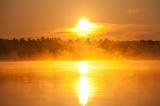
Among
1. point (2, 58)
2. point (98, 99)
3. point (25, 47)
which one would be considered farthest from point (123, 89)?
point (2, 58)

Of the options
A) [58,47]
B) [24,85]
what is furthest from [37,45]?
[24,85]

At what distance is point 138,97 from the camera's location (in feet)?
63.1

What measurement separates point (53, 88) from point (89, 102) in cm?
536

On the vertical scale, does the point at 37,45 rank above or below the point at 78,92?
above

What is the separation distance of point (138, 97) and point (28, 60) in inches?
1955

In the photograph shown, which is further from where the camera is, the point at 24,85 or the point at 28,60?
the point at 28,60

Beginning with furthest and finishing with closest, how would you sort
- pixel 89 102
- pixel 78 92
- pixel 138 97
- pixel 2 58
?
pixel 2 58, pixel 78 92, pixel 138 97, pixel 89 102

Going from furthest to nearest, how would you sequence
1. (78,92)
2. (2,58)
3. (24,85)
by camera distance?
(2,58) → (24,85) → (78,92)

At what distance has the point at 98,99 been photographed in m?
18.6

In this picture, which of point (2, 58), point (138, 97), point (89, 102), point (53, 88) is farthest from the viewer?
point (2, 58)

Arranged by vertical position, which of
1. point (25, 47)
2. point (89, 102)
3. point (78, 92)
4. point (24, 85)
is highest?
point (25, 47)

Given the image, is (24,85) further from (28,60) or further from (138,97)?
(28,60)

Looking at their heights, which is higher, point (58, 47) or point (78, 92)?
point (58, 47)

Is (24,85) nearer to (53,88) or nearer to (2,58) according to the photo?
(53,88)
